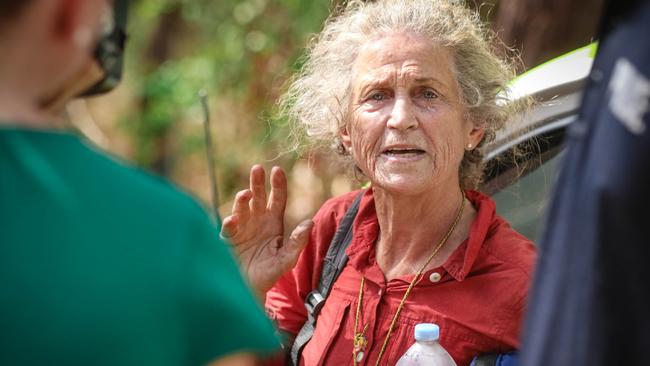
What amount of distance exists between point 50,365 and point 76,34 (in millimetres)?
441

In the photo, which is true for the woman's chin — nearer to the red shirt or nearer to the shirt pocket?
the red shirt

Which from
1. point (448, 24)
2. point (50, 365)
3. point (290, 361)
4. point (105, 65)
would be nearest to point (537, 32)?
point (448, 24)

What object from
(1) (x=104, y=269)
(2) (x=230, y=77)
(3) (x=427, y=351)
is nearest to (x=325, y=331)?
(3) (x=427, y=351)

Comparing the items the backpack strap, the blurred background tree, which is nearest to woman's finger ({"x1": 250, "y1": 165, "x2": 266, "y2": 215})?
the backpack strap

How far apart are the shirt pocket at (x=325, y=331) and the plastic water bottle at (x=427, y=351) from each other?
0.96 feet

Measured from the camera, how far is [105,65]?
1.53m

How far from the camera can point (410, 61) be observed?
281cm

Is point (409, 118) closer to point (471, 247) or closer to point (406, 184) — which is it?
point (406, 184)

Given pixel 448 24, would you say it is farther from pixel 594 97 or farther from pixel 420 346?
pixel 594 97

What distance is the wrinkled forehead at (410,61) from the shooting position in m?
2.80

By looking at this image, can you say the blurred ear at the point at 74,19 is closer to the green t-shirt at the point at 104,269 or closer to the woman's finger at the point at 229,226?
the green t-shirt at the point at 104,269

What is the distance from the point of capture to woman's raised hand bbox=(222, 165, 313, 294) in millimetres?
2850

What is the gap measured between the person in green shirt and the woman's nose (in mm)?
1451

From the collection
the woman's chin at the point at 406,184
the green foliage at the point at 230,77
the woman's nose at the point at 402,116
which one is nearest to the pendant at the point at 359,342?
the woman's chin at the point at 406,184
